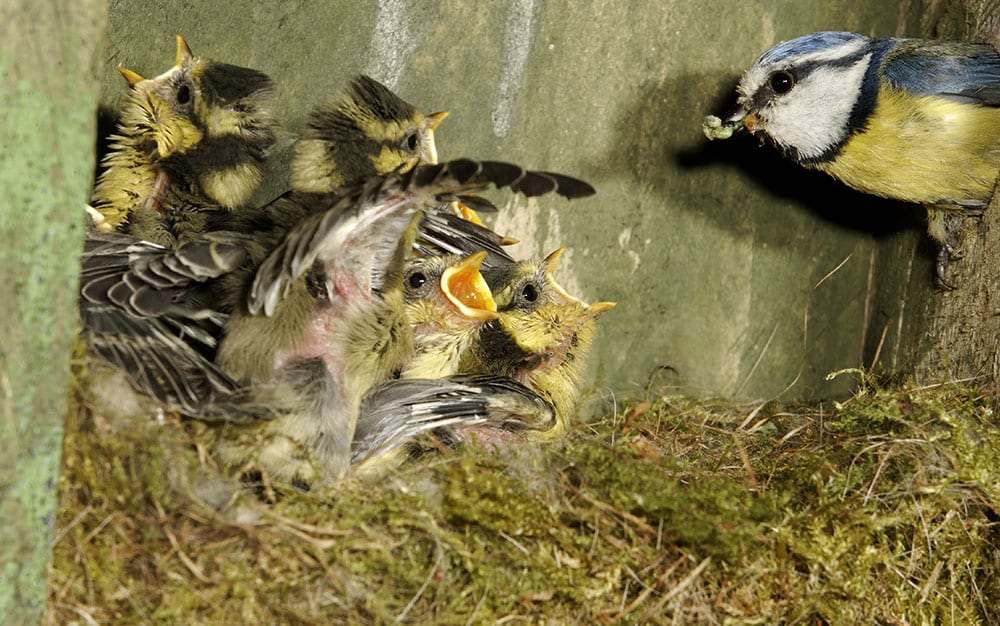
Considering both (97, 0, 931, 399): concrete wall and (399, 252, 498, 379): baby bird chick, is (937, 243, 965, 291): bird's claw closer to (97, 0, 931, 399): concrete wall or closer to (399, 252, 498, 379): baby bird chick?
(97, 0, 931, 399): concrete wall

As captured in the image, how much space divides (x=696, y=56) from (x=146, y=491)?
1.57 m

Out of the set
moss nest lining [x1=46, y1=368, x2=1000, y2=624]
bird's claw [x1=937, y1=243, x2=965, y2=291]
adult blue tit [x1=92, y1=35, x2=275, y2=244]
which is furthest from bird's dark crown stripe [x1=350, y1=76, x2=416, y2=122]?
bird's claw [x1=937, y1=243, x2=965, y2=291]

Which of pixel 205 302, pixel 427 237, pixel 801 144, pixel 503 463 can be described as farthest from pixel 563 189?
pixel 801 144

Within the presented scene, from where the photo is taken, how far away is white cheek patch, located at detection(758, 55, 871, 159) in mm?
2037

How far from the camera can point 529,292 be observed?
1904mm

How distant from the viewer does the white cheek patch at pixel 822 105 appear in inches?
80.2

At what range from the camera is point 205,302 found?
1.52 m

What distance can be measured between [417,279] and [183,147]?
18.3 inches

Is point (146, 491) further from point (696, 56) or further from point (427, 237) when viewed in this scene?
point (696, 56)

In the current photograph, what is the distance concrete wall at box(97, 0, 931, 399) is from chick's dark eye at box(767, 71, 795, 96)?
26cm

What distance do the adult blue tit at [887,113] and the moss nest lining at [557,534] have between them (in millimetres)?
500

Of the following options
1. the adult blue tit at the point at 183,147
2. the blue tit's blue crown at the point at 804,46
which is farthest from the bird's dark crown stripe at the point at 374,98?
the blue tit's blue crown at the point at 804,46

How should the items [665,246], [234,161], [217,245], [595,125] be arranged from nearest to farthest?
[217,245] < [234,161] < [595,125] < [665,246]

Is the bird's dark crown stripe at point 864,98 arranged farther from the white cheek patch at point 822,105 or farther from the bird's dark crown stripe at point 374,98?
the bird's dark crown stripe at point 374,98
